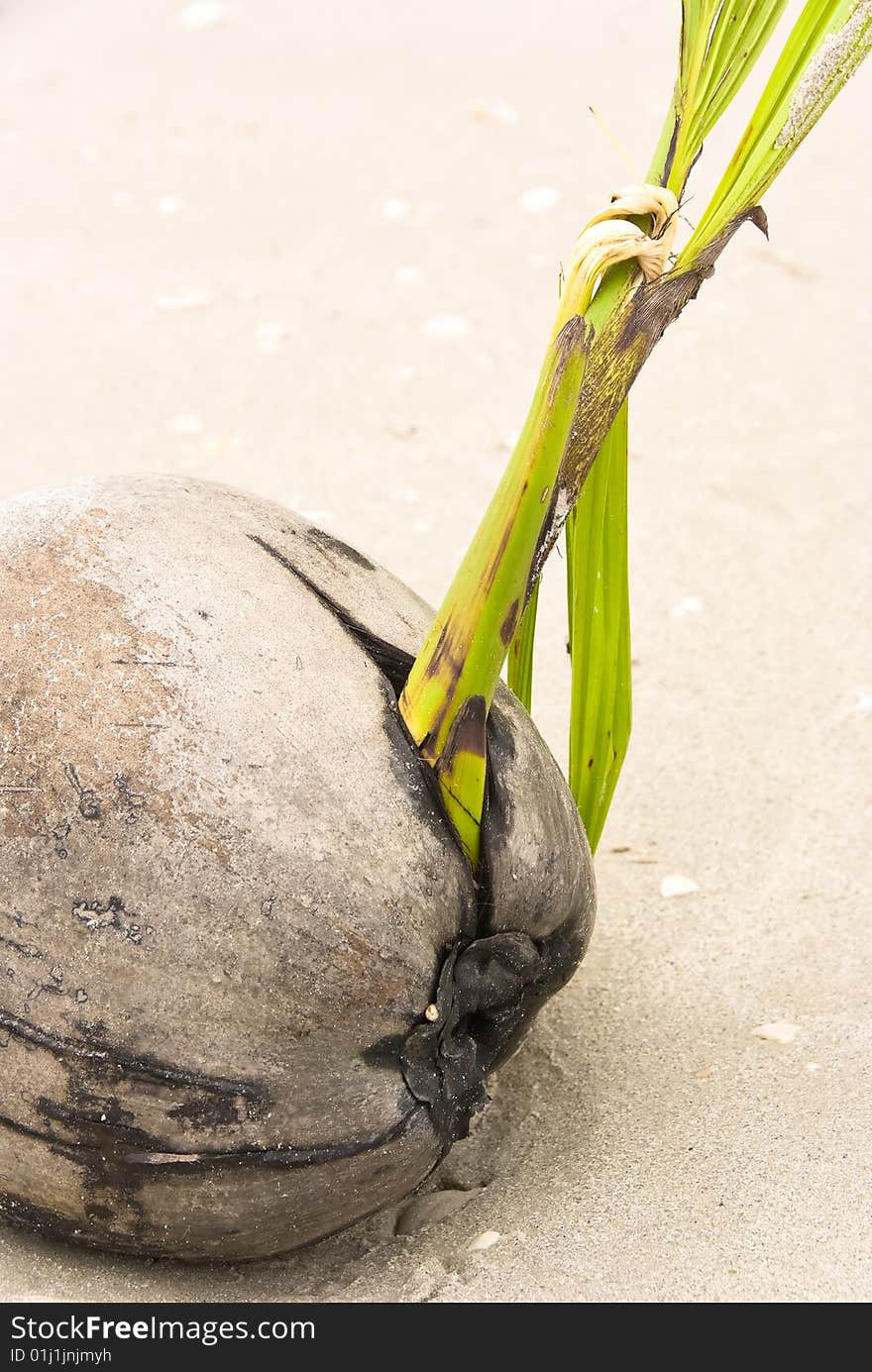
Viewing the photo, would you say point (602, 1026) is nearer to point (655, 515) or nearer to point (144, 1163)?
point (144, 1163)

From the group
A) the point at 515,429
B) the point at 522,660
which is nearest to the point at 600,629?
the point at 522,660

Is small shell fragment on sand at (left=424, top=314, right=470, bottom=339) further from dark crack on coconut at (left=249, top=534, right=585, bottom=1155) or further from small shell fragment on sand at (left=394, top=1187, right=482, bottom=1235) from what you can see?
small shell fragment on sand at (left=394, top=1187, right=482, bottom=1235)

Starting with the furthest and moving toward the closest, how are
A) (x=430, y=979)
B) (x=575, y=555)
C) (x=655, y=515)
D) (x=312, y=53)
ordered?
(x=312, y=53) → (x=655, y=515) → (x=575, y=555) → (x=430, y=979)

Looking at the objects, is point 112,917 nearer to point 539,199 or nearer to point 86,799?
point 86,799

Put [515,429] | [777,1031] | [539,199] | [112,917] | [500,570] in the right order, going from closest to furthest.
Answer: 1. [112,917]
2. [500,570]
3. [777,1031]
4. [515,429]
5. [539,199]

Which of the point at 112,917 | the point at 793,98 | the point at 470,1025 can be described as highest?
the point at 793,98

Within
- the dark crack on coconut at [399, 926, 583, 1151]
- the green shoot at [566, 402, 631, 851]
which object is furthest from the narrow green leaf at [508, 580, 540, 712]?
the dark crack on coconut at [399, 926, 583, 1151]

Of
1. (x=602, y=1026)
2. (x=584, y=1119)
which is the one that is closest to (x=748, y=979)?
(x=602, y=1026)

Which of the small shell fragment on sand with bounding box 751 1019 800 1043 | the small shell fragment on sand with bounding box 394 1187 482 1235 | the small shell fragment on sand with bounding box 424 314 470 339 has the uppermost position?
the small shell fragment on sand with bounding box 751 1019 800 1043
